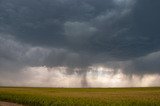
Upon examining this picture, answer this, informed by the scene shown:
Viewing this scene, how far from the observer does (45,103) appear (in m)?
40.4

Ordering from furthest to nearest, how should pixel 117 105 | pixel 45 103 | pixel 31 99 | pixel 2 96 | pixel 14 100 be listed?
pixel 2 96 < pixel 14 100 < pixel 31 99 < pixel 45 103 < pixel 117 105

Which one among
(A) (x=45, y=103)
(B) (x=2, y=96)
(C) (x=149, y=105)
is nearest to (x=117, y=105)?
(C) (x=149, y=105)

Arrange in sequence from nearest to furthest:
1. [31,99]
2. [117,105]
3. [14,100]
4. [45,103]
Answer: [117,105]
[45,103]
[31,99]
[14,100]

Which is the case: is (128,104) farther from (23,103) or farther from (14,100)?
(14,100)

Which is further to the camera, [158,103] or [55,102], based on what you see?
[55,102]

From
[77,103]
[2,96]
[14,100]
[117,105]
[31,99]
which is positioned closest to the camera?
[117,105]

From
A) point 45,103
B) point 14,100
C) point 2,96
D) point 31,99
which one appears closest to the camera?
point 45,103

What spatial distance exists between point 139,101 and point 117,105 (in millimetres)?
3373

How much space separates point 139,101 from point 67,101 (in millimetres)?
9430

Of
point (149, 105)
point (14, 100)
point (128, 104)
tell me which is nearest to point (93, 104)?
point (128, 104)

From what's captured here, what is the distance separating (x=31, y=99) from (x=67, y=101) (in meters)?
9.15

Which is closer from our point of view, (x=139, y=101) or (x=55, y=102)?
(x=139, y=101)

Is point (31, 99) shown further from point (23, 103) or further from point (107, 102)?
A: point (107, 102)

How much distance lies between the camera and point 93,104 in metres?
35.2
